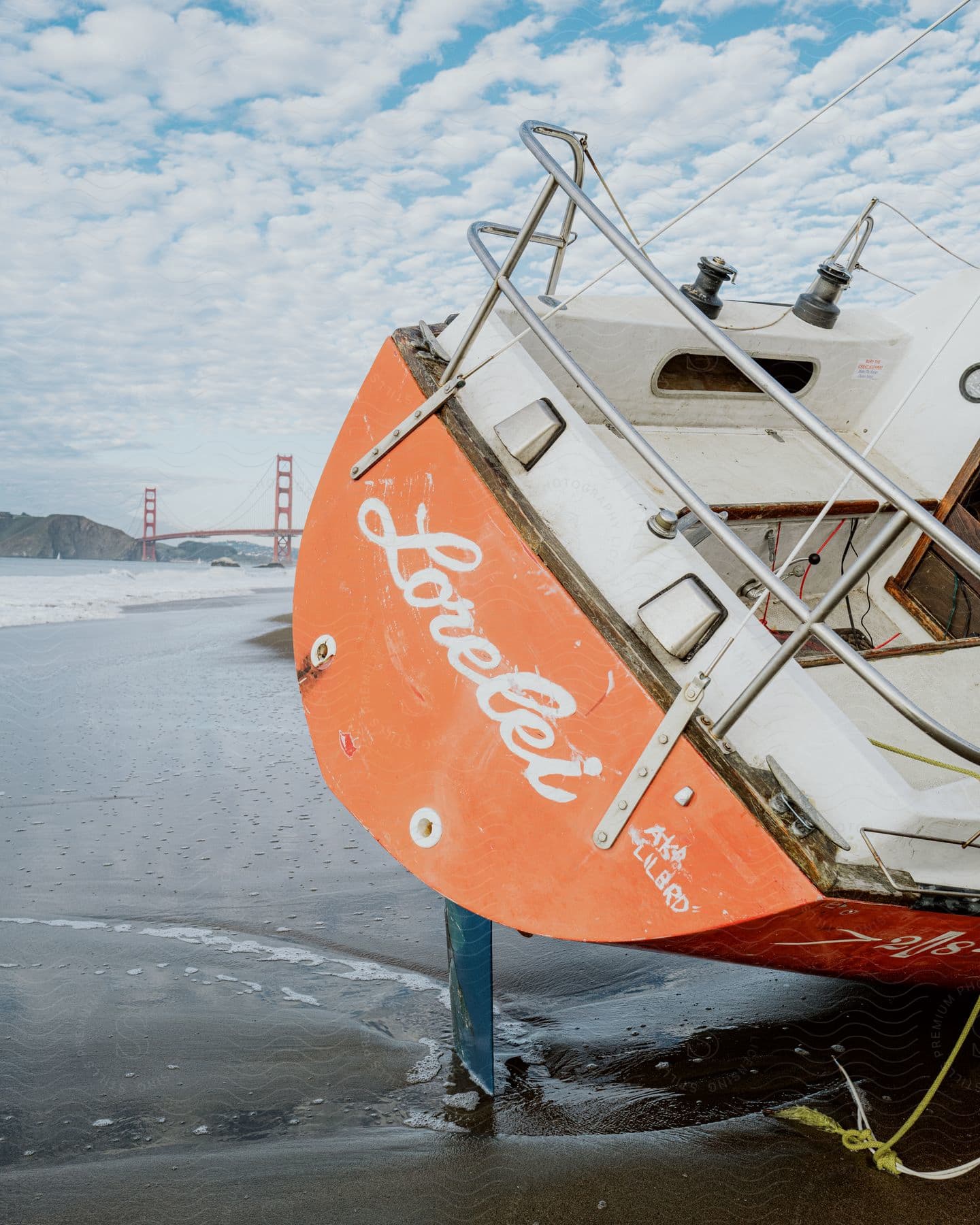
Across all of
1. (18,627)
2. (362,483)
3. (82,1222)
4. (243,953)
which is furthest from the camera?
(18,627)

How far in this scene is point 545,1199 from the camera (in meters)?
2.04

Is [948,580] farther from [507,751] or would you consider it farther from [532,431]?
[507,751]

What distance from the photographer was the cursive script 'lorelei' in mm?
1931

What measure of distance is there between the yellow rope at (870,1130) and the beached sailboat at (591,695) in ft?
0.73

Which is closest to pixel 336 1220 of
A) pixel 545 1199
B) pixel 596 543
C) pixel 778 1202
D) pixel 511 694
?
pixel 545 1199

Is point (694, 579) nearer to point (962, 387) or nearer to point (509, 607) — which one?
point (509, 607)

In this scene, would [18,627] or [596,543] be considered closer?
[596,543]

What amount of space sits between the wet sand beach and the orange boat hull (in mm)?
600

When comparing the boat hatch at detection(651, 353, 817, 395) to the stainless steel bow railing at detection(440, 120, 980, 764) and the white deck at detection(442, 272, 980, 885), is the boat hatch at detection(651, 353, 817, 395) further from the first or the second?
the stainless steel bow railing at detection(440, 120, 980, 764)

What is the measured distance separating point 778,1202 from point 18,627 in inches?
582

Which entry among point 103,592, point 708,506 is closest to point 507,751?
point 708,506

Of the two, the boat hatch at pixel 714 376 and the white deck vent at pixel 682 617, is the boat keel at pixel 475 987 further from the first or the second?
the boat hatch at pixel 714 376

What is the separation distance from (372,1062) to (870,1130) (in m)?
1.32

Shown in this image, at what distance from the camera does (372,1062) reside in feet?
8.82
